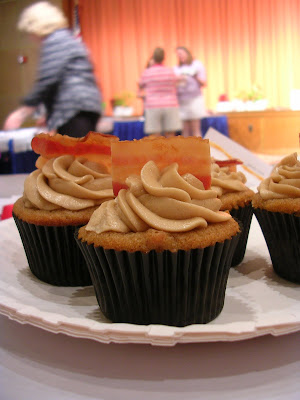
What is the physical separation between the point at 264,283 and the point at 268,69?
46.2ft

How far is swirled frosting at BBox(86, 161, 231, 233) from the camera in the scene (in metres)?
1.56

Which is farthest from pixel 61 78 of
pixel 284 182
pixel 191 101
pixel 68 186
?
pixel 191 101

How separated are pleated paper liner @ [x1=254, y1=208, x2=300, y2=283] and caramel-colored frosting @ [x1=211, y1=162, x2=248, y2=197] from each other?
221 millimetres

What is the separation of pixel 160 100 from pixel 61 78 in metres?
3.55

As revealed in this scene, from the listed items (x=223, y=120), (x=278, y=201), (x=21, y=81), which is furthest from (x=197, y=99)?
(x=278, y=201)

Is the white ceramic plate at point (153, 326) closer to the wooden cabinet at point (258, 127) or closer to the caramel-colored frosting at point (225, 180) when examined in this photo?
the caramel-colored frosting at point (225, 180)

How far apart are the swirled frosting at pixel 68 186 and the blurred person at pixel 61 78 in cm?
201

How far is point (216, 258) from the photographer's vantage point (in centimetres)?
161

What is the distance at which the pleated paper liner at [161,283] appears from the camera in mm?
1537

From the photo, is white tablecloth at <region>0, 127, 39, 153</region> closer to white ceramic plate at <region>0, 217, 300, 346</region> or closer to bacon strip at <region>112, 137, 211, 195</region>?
white ceramic plate at <region>0, 217, 300, 346</region>

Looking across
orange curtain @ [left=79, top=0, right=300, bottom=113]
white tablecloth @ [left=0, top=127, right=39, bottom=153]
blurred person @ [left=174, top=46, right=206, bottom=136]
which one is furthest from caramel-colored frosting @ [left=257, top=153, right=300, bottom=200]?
orange curtain @ [left=79, top=0, right=300, bottom=113]

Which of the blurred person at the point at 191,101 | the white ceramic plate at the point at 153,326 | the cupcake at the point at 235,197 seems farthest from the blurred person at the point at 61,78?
the blurred person at the point at 191,101

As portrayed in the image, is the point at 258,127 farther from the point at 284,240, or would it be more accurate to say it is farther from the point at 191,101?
the point at 284,240

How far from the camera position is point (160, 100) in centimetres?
749
